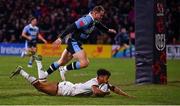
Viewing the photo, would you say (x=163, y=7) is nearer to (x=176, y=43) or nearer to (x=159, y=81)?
(x=159, y=81)

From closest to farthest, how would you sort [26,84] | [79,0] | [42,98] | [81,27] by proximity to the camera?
[42,98], [81,27], [26,84], [79,0]

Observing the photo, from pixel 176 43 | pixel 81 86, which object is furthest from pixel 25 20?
pixel 81 86


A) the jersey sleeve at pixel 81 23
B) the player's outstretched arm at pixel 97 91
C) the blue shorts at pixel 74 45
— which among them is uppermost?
the jersey sleeve at pixel 81 23

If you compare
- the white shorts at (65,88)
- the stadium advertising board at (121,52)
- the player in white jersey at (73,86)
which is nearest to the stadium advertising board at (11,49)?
the stadium advertising board at (121,52)

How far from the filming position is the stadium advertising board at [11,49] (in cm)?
3643

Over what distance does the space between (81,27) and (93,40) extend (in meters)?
22.0

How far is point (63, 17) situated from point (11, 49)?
407cm

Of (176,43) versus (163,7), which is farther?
(176,43)

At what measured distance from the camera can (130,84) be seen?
17.0 metres

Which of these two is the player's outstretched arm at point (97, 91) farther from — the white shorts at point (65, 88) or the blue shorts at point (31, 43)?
the blue shorts at point (31, 43)

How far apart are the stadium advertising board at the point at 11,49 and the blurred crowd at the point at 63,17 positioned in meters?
0.44

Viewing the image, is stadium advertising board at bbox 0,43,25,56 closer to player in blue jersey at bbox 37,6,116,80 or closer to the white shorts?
player in blue jersey at bbox 37,6,116,80

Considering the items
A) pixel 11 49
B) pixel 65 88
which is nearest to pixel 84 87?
pixel 65 88

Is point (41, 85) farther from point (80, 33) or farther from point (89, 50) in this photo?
point (89, 50)
